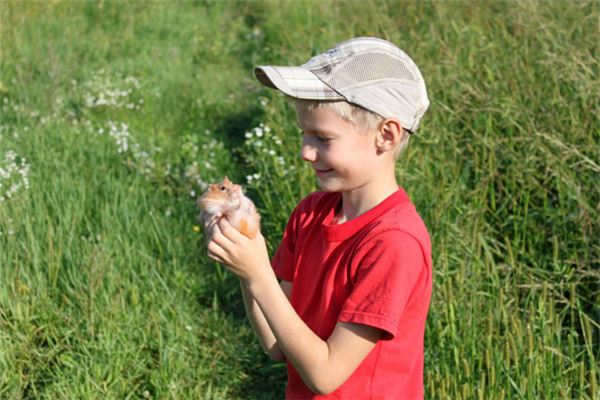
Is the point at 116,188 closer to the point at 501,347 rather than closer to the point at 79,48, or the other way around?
the point at 501,347

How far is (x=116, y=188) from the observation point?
385 cm

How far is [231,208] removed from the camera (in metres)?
1.66

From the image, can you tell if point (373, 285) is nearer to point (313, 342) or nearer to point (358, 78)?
point (313, 342)

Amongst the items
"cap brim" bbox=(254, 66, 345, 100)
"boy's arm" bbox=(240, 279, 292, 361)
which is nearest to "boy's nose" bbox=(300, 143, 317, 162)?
"cap brim" bbox=(254, 66, 345, 100)

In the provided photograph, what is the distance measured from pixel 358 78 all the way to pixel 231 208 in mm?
387

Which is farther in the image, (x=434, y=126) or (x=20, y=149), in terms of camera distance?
(x=20, y=149)

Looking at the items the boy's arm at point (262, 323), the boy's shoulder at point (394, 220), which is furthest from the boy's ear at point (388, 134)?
the boy's arm at point (262, 323)

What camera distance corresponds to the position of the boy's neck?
187cm

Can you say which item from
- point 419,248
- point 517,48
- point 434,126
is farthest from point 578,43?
point 419,248

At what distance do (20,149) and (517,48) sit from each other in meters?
2.71

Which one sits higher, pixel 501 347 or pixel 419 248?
pixel 419 248

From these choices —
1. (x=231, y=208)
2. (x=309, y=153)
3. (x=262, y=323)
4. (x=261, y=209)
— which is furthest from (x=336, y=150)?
(x=261, y=209)

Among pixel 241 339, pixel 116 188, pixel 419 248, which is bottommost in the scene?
pixel 241 339

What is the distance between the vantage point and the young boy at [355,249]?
1.67 m
